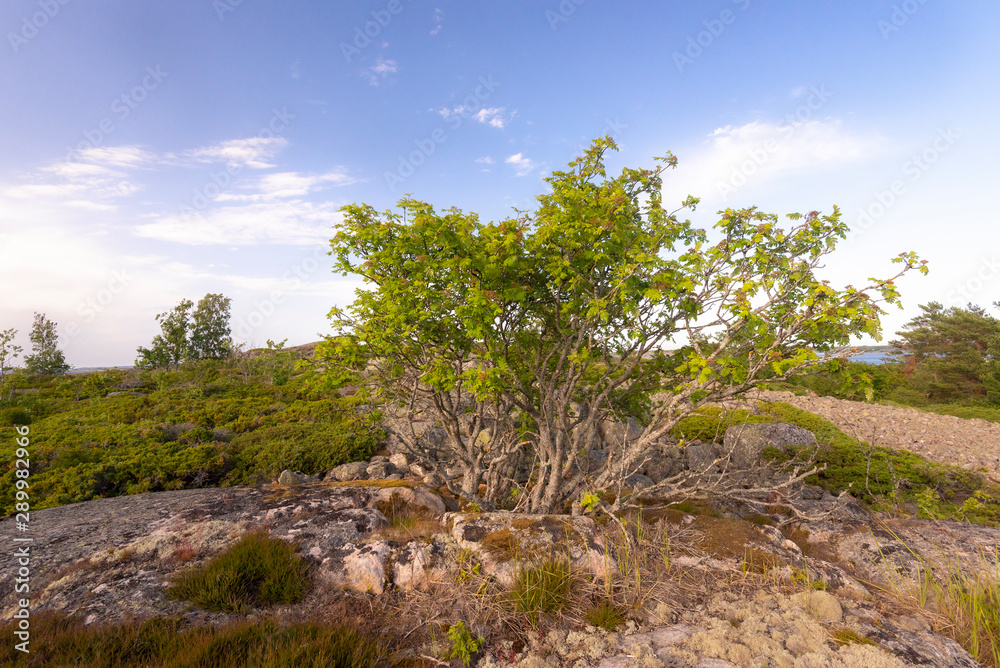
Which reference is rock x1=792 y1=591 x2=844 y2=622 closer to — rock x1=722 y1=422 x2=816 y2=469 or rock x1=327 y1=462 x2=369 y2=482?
rock x1=722 y1=422 x2=816 y2=469

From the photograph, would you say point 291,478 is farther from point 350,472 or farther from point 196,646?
point 196,646

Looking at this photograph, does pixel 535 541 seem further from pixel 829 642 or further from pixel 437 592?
pixel 829 642

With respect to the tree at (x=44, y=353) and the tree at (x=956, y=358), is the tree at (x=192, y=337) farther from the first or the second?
the tree at (x=956, y=358)

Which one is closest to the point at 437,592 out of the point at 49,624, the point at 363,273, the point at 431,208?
the point at 49,624

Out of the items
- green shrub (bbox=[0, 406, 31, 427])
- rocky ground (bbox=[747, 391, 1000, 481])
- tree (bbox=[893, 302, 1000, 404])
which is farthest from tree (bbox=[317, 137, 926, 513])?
tree (bbox=[893, 302, 1000, 404])

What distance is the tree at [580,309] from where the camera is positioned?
16.6 feet

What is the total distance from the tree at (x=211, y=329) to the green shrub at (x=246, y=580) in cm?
3397

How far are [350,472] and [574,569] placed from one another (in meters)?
6.99

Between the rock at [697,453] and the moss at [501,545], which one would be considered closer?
the moss at [501,545]

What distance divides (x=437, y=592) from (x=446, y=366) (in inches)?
105

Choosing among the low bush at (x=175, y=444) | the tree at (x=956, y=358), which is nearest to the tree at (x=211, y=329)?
the low bush at (x=175, y=444)

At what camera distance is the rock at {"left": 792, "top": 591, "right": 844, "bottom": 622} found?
146 inches

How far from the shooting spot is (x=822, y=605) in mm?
3797

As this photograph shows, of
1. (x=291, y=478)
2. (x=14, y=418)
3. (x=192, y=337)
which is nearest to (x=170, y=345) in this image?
(x=192, y=337)
